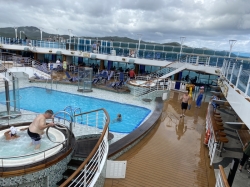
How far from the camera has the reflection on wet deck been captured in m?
4.23

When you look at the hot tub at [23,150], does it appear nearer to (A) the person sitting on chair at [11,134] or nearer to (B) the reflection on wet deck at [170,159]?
(A) the person sitting on chair at [11,134]

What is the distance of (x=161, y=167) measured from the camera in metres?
4.69

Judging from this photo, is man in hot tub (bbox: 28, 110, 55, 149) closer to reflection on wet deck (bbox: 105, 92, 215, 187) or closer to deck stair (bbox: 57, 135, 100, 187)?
deck stair (bbox: 57, 135, 100, 187)

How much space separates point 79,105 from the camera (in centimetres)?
1029

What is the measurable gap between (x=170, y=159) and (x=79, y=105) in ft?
21.1

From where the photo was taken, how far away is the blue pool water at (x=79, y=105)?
28.9 ft

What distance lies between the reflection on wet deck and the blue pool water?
172 centimetres

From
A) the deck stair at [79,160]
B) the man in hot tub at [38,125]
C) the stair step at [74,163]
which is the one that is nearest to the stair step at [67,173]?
the deck stair at [79,160]

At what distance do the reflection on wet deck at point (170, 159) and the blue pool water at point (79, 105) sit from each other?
1.72 meters

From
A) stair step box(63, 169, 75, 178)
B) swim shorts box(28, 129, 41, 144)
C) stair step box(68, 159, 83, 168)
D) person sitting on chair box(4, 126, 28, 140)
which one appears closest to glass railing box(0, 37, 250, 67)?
stair step box(68, 159, 83, 168)

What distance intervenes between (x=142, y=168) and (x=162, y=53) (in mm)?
13209

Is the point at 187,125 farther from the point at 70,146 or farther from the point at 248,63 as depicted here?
the point at 70,146

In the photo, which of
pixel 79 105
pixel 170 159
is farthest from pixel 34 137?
pixel 79 105

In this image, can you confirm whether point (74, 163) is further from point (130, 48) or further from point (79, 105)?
point (130, 48)
